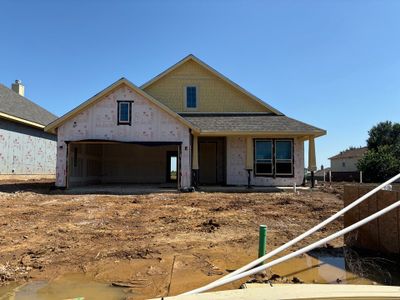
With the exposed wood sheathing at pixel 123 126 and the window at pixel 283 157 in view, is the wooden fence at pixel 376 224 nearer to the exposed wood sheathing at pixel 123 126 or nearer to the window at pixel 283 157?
the exposed wood sheathing at pixel 123 126

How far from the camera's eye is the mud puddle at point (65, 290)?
5.10 metres

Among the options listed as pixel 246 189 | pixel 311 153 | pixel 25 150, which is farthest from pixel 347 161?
pixel 25 150

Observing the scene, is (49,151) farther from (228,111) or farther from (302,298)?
(302,298)

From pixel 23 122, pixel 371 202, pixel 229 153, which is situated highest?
pixel 23 122

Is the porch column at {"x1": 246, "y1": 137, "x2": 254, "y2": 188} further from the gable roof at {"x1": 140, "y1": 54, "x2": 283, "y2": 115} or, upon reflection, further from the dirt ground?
the dirt ground

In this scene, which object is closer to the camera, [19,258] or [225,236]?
[19,258]

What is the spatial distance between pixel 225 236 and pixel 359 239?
2.86 meters

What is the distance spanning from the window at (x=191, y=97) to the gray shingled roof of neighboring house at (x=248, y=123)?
0.68 m

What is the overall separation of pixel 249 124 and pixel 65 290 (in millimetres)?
15947

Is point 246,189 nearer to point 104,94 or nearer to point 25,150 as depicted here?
point 104,94

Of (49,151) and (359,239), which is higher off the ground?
(49,151)

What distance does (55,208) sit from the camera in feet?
40.8

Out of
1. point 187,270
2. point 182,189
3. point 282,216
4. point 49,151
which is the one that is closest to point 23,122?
point 49,151

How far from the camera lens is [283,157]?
20.1 m
